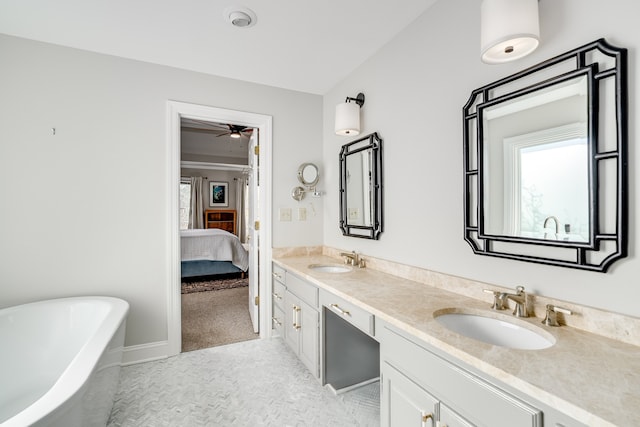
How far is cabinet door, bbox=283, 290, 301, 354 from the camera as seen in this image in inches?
90.7

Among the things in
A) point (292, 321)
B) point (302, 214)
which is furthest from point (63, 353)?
point (302, 214)

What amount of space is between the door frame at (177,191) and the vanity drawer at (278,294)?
5.0 inches

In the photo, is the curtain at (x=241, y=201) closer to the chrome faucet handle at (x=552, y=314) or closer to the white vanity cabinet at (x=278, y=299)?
the white vanity cabinet at (x=278, y=299)

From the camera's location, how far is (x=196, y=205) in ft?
25.7

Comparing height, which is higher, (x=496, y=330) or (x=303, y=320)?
(x=496, y=330)

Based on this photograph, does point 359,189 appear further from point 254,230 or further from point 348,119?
point 254,230

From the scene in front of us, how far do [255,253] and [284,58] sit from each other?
182 centimetres

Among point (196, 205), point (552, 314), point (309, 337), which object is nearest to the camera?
point (552, 314)

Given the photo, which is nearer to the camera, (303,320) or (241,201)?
(303,320)

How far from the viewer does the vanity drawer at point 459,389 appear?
0.82m

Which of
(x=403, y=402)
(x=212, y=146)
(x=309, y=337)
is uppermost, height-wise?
(x=212, y=146)

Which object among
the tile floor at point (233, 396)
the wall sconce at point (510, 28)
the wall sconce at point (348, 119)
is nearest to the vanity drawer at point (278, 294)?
the tile floor at point (233, 396)

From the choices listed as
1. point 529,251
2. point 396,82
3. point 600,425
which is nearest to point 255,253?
point 396,82

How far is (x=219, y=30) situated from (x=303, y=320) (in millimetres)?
2093
